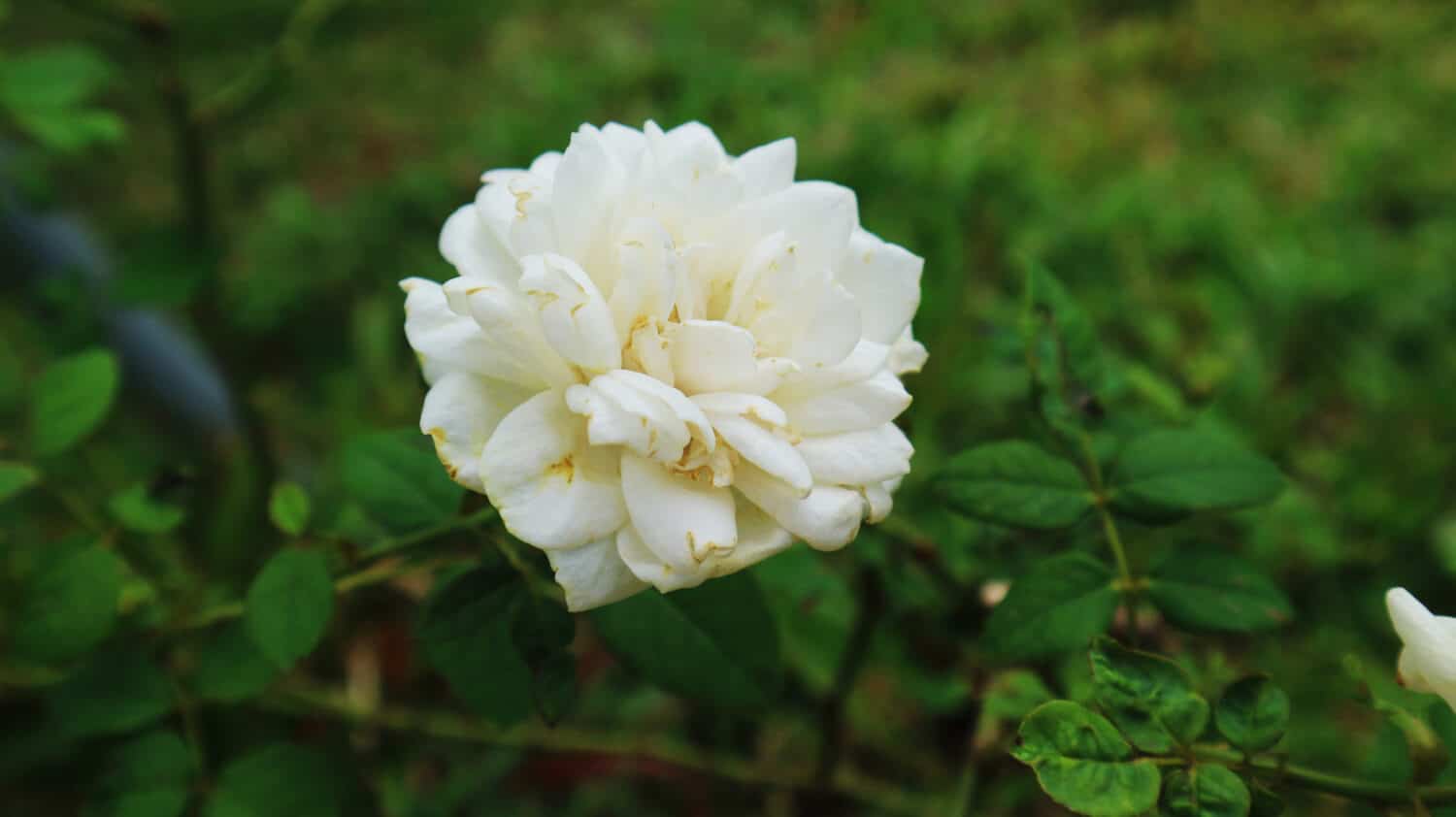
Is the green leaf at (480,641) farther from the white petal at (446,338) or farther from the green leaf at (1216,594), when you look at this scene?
the green leaf at (1216,594)

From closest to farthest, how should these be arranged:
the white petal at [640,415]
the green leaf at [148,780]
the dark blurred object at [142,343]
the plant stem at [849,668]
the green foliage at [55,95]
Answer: the white petal at [640,415]
the green leaf at [148,780]
the plant stem at [849,668]
the green foliage at [55,95]
the dark blurred object at [142,343]

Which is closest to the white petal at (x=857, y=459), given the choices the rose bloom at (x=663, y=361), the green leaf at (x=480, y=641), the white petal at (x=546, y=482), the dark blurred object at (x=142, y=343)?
the rose bloom at (x=663, y=361)

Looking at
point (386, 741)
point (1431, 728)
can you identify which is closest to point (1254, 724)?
point (1431, 728)

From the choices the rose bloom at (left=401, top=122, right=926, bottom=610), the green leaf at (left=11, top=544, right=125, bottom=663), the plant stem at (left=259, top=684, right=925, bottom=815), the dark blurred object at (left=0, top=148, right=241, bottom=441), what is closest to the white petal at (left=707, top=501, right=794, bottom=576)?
the rose bloom at (left=401, top=122, right=926, bottom=610)

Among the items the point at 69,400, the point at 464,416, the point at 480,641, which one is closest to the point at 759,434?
the point at 464,416

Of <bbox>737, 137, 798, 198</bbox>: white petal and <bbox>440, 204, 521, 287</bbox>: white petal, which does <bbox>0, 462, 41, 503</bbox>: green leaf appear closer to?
<bbox>440, 204, 521, 287</bbox>: white petal

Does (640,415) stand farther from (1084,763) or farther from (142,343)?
(142,343)
